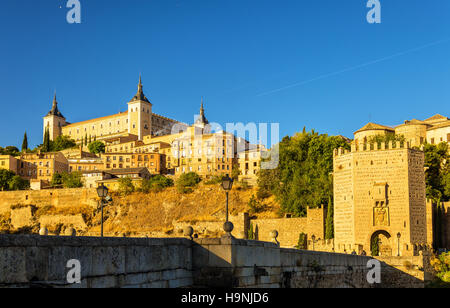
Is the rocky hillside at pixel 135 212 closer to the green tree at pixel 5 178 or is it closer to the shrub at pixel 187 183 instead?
the shrub at pixel 187 183

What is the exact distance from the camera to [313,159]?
172ft

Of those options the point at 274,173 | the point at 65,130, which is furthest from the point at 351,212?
the point at 65,130

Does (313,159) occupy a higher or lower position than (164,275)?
higher

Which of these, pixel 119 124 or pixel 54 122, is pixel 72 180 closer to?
pixel 119 124

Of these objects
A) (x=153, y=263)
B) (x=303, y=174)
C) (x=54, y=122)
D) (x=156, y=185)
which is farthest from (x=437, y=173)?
(x=54, y=122)

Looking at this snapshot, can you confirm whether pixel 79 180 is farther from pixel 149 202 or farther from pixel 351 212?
pixel 351 212

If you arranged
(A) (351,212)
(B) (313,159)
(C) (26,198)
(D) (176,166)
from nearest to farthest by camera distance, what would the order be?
(A) (351,212) → (B) (313,159) → (C) (26,198) → (D) (176,166)

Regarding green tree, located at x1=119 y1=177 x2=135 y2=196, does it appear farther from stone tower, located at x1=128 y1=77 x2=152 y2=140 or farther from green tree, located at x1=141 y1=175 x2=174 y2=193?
stone tower, located at x1=128 y1=77 x2=152 y2=140

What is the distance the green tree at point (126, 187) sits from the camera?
68.9m

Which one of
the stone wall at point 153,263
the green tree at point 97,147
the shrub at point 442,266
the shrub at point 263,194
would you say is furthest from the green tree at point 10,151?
the stone wall at point 153,263

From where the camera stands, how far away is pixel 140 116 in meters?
120

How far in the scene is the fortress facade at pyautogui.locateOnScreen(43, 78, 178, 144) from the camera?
395 ft

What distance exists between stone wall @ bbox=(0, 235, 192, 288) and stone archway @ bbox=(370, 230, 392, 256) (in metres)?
26.8

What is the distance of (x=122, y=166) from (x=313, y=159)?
49.0 meters
